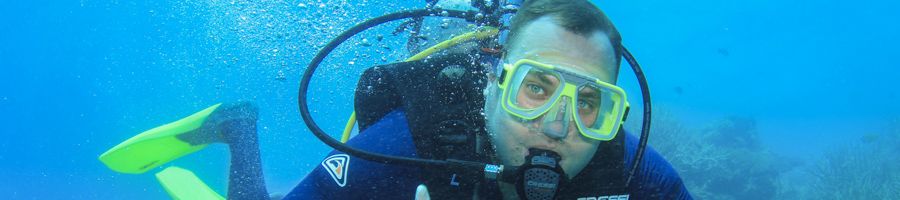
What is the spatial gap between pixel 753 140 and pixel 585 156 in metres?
20.2

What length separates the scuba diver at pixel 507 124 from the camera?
189 cm

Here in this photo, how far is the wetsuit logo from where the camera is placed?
2191mm

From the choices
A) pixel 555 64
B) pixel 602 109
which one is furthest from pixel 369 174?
pixel 602 109

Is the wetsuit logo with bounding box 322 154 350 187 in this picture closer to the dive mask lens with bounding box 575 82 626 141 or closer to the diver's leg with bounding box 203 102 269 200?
the dive mask lens with bounding box 575 82 626 141

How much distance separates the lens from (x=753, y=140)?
62.1 ft

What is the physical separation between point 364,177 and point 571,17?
3.65 feet

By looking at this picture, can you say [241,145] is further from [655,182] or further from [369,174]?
A: [655,182]

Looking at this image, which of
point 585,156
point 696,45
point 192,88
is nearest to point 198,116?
point 585,156

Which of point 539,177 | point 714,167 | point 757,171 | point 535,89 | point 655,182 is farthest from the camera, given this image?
point 757,171

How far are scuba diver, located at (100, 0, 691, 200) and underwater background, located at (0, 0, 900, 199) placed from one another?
4.50ft

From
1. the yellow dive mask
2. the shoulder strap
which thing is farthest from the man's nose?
the shoulder strap

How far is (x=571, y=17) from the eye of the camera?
80.9 inches

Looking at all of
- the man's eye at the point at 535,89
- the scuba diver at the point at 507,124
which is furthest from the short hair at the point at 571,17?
the man's eye at the point at 535,89

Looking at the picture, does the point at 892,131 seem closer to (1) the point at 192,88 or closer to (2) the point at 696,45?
(1) the point at 192,88
